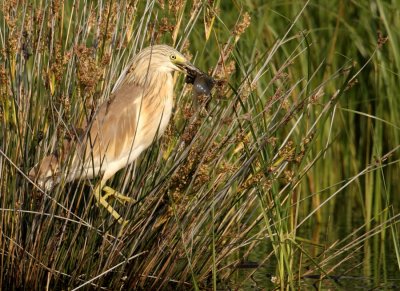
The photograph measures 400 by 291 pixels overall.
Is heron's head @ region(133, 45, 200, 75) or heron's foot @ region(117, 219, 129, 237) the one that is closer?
heron's foot @ region(117, 219, 129, 237)

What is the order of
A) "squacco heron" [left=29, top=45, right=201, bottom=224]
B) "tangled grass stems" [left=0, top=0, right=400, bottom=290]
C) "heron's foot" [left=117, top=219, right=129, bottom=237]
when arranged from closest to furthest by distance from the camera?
"tangled grass stems" [left=0, top=0, right=400, bottom=290] → "heron's foot" [left=117, top=219, right=129, bottom=237] → "squacco heron" [left=29, top=45, right=201, bottom=224]

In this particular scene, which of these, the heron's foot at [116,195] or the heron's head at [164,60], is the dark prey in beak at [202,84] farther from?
the heron's foot at [116,195]

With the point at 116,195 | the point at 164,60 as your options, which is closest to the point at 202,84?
the point at 164,60

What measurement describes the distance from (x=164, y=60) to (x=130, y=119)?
34cm

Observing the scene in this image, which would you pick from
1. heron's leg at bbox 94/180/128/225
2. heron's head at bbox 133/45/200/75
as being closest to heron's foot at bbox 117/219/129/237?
heron's leg at bbox 94/180/128/225

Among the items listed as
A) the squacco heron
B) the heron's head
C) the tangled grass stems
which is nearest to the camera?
the tangled grass stems

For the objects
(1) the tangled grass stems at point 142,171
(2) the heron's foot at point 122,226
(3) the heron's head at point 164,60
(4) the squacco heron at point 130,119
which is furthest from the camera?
(3) the heron's head at point 164,60

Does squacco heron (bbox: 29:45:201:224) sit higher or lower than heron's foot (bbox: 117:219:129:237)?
higher

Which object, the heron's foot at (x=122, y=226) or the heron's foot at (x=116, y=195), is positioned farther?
the heron's foot at (x=116, y=195)

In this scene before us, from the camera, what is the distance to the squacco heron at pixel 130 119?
4.73m

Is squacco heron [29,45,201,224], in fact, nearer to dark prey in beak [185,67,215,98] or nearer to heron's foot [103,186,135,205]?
heron's foot [103,186,135,205]

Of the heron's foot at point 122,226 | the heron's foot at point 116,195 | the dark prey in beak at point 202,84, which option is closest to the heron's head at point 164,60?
the dark prey in beak at point 202,84

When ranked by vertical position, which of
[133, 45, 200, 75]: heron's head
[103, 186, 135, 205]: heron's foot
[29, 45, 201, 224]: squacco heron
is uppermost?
[133, 45, 200, 75]: heron's head

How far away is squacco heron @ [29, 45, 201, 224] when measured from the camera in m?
4.73
